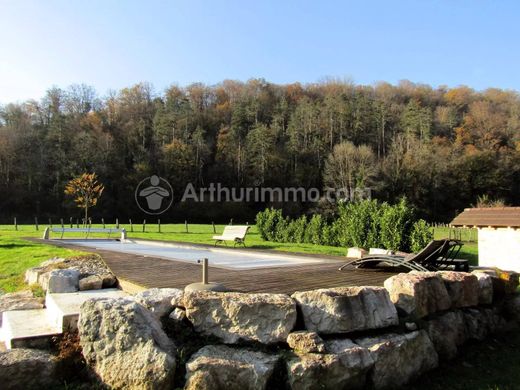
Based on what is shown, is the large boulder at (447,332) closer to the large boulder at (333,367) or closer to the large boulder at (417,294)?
the large boulder at (417,294)

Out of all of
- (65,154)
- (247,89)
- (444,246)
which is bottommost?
(444,246)

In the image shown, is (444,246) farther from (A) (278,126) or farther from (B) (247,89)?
(B) (247,89)

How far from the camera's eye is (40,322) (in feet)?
11.6

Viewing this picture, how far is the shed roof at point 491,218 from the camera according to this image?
370 inches

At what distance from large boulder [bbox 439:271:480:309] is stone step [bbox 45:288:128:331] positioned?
11.6 feet

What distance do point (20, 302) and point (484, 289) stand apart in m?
5.41

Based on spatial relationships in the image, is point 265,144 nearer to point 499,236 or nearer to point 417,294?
point 499,236

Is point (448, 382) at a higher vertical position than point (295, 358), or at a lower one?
lower

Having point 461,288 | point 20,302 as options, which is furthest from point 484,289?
point 20,302

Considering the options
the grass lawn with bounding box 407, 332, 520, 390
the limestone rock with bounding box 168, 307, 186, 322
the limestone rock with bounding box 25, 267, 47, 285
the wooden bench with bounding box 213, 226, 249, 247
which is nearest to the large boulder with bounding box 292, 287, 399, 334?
the grass lawn with bounding box 407, 332, 520, 390

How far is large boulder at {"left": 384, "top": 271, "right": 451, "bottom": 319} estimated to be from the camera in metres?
3.84

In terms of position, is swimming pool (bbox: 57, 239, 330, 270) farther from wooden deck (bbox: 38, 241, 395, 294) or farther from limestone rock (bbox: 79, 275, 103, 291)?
limestone rock (bbox: 79, 275, 103, 291)

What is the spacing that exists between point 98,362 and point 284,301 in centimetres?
144

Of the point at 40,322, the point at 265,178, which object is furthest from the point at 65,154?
the point at 40,322
